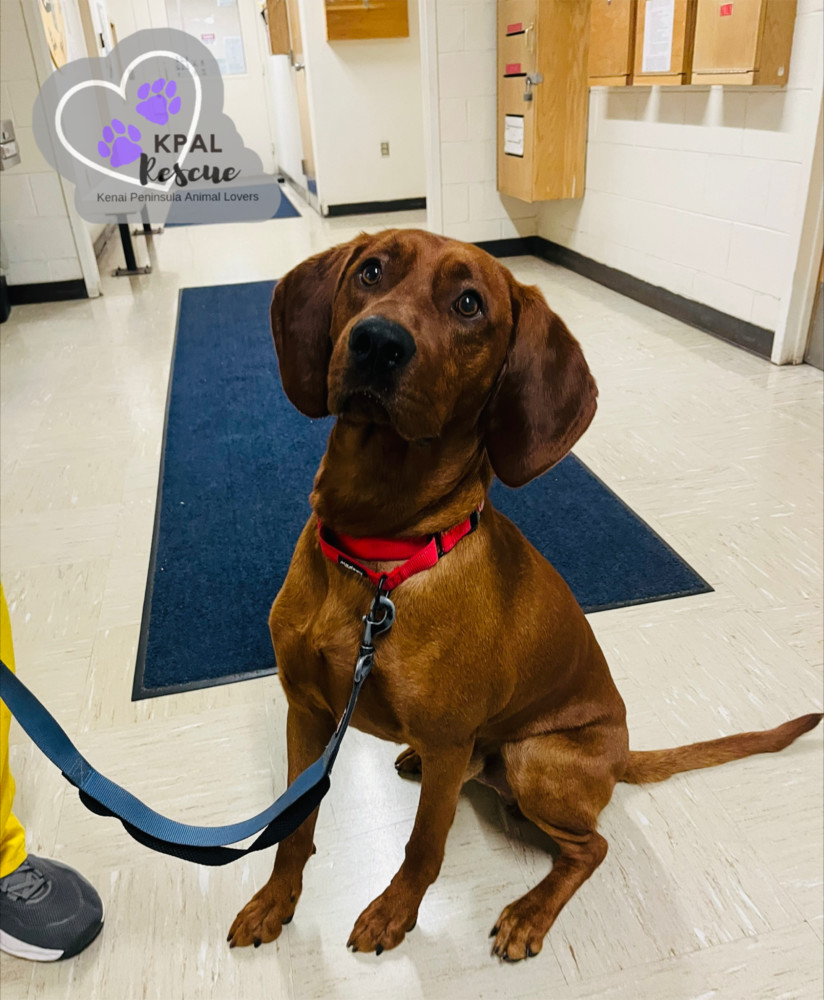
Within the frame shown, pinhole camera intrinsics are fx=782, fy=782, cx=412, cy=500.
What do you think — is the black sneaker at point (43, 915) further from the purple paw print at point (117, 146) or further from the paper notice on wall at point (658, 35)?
the purple paw print at point (117, 146)

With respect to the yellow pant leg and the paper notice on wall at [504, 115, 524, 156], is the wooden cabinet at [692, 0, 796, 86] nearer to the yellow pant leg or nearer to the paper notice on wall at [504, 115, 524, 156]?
the paper notice on wall at [504, 115, 524, 156]

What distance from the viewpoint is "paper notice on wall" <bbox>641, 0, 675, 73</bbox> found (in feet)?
10.6

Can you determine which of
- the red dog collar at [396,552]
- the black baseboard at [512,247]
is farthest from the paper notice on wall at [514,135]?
the red dog collar at [396,552]

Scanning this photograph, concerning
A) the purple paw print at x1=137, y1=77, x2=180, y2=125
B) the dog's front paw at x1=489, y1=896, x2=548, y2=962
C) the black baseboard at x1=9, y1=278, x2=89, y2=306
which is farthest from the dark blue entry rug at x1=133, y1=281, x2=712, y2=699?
the purple paw print at x1=137, y1=77, x2=180, y2=125

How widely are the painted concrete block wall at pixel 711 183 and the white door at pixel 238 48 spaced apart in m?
6.98

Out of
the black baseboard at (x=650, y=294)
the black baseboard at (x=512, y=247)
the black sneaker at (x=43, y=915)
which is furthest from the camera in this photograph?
the black baseboard at (x=512, y=247)

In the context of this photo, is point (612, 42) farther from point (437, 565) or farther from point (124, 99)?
point (124, 99)

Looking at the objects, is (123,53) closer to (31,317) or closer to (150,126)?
(150,126)

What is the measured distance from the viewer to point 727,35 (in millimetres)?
2891

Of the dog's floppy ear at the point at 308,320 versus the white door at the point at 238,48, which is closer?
the dog's floppy ear at the point at 308,320

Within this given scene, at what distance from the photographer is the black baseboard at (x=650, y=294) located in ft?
11.0

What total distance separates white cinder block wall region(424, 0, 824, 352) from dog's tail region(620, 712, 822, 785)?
228cm

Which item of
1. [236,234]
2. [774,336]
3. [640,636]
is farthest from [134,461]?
[236,234]

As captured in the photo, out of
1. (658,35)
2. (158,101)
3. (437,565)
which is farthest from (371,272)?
(158,101)
